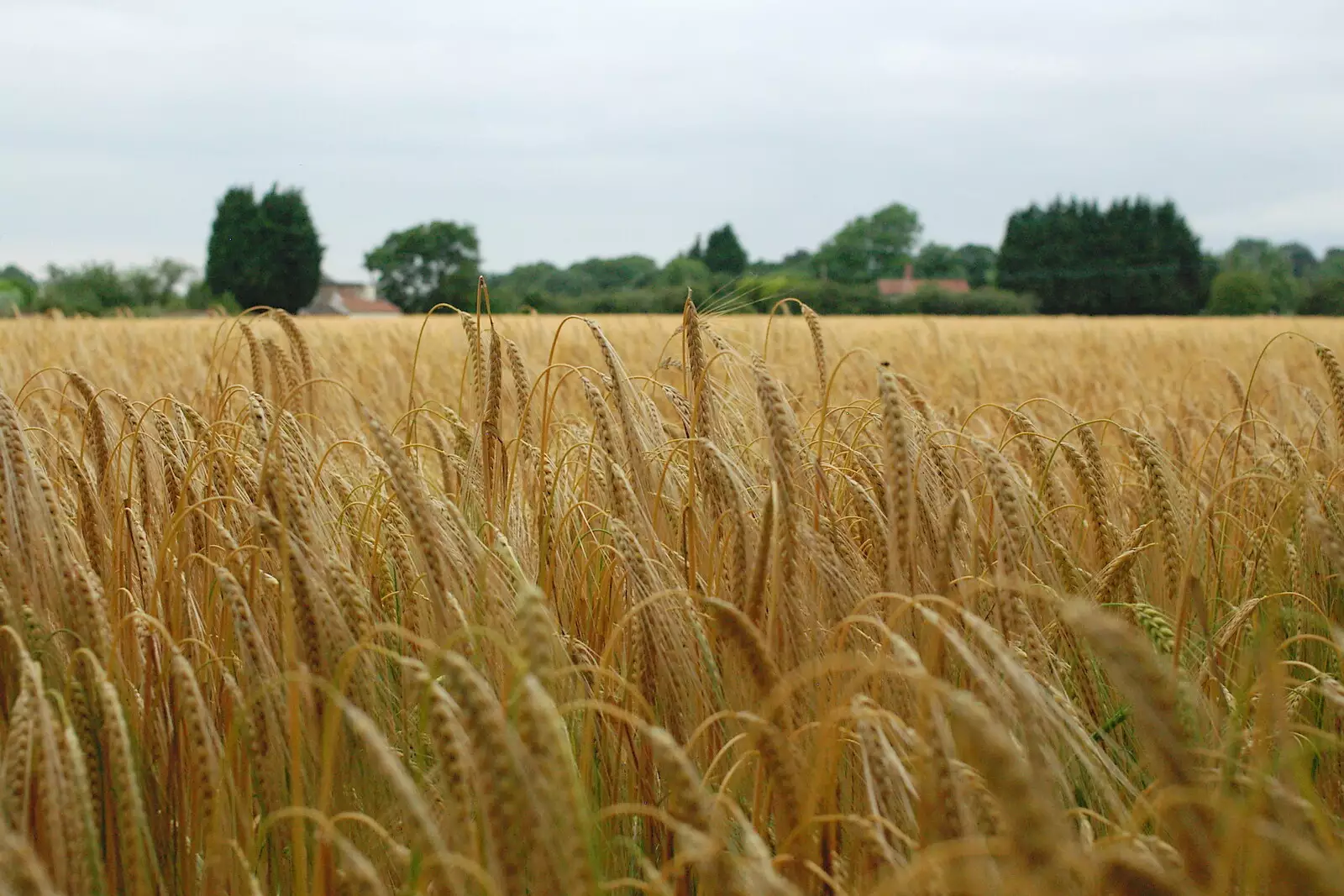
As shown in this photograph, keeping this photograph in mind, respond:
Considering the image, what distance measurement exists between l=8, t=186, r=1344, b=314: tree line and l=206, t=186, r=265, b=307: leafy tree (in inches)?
2.7

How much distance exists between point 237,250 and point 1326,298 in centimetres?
4188

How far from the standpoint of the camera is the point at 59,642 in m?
1.26

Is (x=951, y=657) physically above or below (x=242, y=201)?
below

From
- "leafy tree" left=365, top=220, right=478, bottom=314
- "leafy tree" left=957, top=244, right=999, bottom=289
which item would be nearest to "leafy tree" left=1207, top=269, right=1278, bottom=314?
"leafy tree" left=957, top=244, right=999, bottom=289

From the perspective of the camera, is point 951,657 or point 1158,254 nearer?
point 951,657

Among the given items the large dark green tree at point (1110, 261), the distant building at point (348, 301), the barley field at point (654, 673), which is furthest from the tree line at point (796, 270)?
the barley field at point (654, 673)

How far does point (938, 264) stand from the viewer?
71.4 m

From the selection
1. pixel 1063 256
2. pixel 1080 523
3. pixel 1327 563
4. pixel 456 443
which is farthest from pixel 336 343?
pixel 1063 256

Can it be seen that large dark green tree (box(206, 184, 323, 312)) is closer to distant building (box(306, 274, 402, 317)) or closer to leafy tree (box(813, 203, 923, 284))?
distant building (box(306, 274, 402, 317))

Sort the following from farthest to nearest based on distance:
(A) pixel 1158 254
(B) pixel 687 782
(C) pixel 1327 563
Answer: (A) pixel 1158 254
(C) pixel 1327 563
(B) pixel 687 782

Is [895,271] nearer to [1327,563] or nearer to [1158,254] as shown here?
[1158,254]

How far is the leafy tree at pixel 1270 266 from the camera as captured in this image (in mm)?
48125

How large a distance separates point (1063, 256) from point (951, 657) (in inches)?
2001

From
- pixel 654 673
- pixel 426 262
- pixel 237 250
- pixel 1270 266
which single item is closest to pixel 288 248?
pixel 237 250
